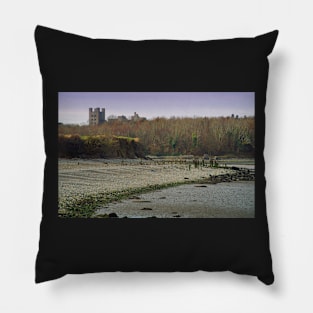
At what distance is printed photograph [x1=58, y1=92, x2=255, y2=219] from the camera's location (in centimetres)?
161

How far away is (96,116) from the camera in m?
1.62

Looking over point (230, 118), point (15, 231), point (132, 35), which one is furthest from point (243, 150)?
point (15, 231)

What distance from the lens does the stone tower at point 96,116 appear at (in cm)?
162

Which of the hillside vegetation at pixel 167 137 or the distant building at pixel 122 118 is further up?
the distant building at pixel 122 118

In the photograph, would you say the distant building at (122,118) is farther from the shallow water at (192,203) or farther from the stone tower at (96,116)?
the shallow water at (192,203)

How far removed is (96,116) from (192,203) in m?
0.44

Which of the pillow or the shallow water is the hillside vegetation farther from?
the shallow water

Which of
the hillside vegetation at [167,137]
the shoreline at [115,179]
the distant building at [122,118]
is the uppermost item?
the distant building at [122,118]

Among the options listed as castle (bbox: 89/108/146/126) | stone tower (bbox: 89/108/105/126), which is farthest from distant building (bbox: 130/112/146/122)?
stone tower (bbox: 89/108/105/126)

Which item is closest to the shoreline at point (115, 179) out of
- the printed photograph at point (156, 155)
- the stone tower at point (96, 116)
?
the printed photograph at point (156, 155)

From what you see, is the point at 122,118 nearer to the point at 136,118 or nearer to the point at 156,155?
the point at 136,118

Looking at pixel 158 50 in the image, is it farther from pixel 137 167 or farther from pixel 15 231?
pixel 15 231

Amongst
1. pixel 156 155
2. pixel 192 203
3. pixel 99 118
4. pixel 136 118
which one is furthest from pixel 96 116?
pixel 192 203

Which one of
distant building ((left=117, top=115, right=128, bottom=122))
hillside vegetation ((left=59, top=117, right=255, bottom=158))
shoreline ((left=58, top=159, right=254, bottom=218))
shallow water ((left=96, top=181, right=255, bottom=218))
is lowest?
shallow water ((left=96, top=181, right=255, bottom=218))
